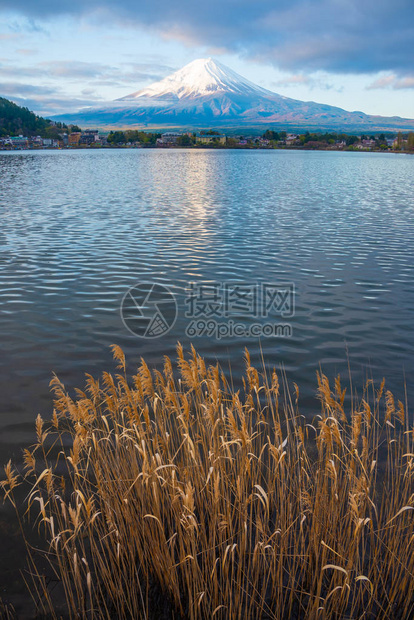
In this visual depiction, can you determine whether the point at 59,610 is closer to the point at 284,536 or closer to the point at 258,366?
the point at 284,536

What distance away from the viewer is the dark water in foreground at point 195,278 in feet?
35.7

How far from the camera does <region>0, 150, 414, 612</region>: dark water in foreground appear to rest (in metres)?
10.9

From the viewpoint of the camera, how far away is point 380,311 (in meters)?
14.7

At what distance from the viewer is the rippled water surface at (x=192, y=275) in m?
10.9

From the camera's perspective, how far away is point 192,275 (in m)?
19.0

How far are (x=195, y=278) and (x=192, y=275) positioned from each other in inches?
17.3

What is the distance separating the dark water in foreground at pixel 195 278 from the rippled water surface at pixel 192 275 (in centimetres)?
5

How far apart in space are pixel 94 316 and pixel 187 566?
390 inches

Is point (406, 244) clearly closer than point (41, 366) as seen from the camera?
No

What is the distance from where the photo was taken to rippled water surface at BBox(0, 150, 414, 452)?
10.9m

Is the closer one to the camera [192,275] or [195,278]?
[195,278]

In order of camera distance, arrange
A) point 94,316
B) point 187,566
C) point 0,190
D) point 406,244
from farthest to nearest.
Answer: point 0,190 → point 406,244 → point 94,316 → point 187,566

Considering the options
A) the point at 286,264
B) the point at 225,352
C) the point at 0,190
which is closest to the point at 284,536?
the point at 225,352

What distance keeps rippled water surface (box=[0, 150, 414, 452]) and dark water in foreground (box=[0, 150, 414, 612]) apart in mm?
54
